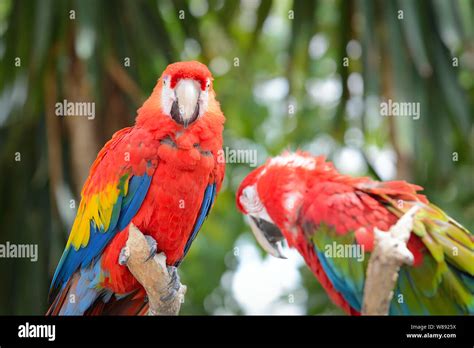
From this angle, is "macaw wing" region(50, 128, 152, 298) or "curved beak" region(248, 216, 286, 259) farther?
"curved beak" region(248, 216, 286, 259)

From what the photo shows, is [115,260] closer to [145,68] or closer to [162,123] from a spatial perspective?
[162,123]

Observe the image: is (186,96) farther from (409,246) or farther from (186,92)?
(409,246)

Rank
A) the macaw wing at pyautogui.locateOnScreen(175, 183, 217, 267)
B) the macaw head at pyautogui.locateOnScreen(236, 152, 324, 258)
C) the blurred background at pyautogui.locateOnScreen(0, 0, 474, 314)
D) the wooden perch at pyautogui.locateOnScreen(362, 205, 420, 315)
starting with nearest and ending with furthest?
the wooden perch at pyautogui.locateOnScreen(362, 205, 420, 315)
the macaw wing at pyautogui.locateOnScreen(175, 183, 217, 267)
the macaw head at pyautogui.locateOnScreen(236, 152, 324, 258)
the blurred background at pyautogui.locateOnScreen(0, 0, 474, 314)

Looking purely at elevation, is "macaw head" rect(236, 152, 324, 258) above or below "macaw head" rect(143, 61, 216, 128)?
below

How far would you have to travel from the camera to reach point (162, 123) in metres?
1.77

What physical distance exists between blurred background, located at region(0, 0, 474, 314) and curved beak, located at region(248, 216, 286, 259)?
0.33 meters

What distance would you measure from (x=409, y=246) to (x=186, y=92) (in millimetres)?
707

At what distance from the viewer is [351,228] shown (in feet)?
6.50

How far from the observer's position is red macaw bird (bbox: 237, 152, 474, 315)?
1.92 metres

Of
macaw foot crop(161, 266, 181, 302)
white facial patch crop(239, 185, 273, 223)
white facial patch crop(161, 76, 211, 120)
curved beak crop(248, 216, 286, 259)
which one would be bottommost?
macaw foot crop(161, 266, 181, 302)

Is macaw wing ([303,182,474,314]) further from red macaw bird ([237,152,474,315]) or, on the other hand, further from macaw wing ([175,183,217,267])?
macaw wing ([175,183,217,267])

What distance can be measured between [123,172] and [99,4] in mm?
944

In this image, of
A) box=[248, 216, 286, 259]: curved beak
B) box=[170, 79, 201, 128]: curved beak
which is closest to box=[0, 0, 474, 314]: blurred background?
box=[248, 216, 286, 259]: curved beak

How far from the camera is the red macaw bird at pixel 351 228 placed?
1918 mm
